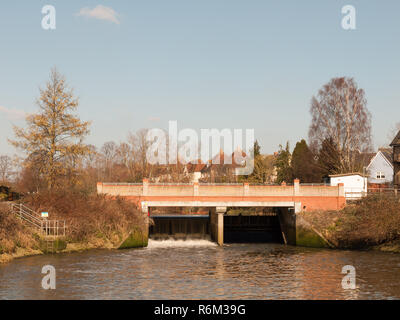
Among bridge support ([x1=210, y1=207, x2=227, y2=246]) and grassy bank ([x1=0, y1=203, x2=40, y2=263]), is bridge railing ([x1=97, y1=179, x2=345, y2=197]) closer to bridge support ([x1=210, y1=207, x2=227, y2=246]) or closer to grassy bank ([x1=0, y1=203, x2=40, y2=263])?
bridge support ([x1=210, y1=207, x2=227, y2=246])

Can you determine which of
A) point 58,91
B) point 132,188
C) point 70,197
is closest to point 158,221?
point 132,188

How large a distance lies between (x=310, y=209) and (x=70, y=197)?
69.0ft

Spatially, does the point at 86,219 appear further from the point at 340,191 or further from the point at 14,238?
the point at 340,191

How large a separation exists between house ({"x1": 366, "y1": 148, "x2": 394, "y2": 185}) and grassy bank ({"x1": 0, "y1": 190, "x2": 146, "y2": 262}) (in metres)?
47.7

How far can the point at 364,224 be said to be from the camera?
4191cm

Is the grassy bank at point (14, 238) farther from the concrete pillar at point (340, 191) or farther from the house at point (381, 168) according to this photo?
the house at point (381, 168)

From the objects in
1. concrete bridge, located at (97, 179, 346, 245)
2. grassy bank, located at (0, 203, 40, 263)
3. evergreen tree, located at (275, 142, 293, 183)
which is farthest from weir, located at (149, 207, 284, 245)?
evergreen tree, located at (275, 142, 293, 183)

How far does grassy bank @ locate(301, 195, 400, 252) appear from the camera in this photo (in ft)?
134

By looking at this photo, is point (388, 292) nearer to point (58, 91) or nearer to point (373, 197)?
point (373, 197)

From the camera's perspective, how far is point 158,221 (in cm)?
5359

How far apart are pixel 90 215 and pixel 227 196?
493 inches

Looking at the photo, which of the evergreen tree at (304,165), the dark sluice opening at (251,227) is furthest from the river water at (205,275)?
the evergreen tree at (304,165)

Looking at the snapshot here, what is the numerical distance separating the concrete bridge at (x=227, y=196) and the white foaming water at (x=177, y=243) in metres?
1.88

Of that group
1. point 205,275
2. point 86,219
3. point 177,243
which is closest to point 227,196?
point 177,243
